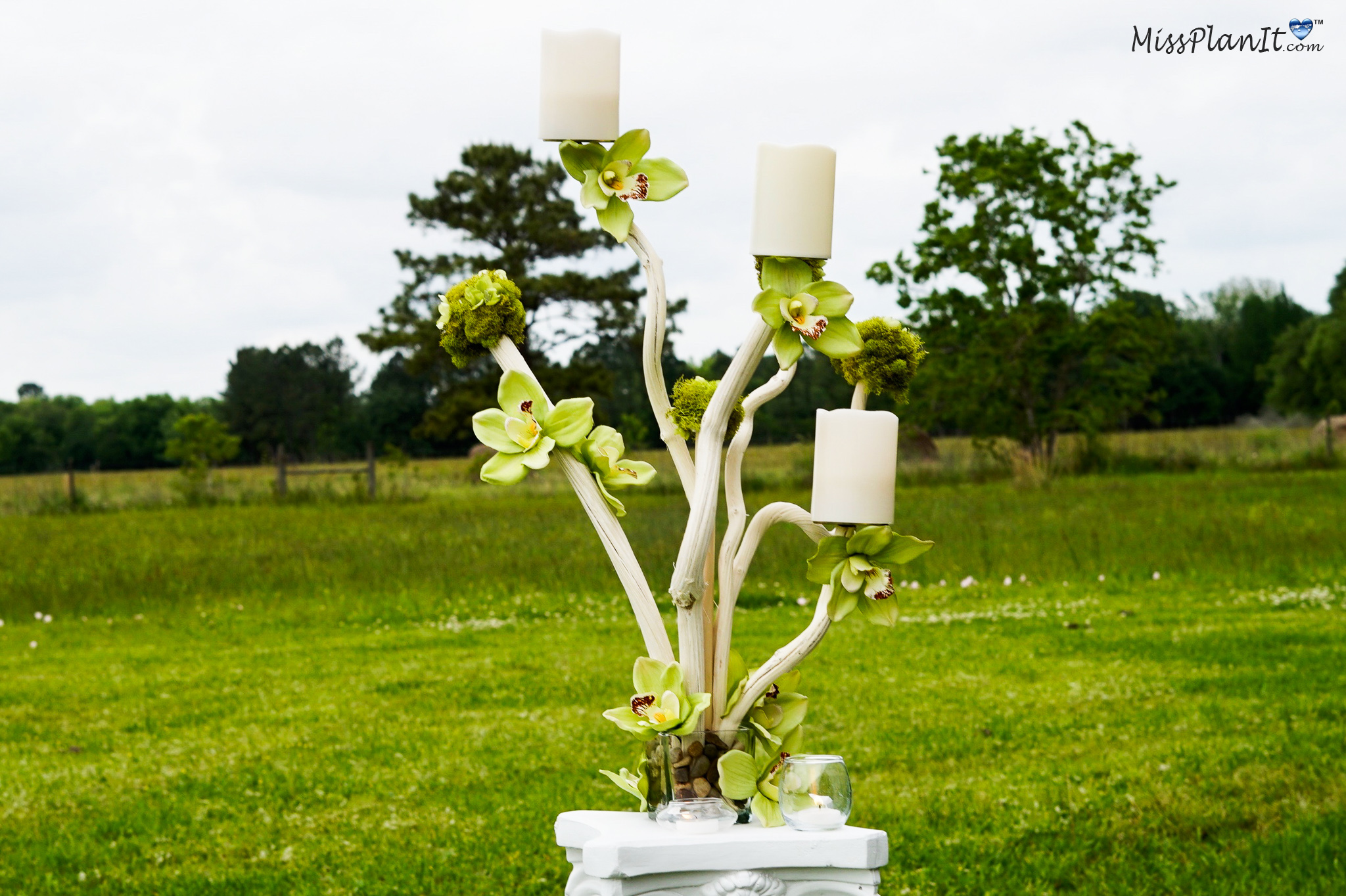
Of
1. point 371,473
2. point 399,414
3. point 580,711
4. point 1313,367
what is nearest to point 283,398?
point 399,414

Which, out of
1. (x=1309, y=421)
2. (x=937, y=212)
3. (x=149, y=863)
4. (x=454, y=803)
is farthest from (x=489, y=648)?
(x=1309, y=421)

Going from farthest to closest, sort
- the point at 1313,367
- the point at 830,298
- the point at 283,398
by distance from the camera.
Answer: the point at 283,398, the point at 1313,367, the point at 830,298

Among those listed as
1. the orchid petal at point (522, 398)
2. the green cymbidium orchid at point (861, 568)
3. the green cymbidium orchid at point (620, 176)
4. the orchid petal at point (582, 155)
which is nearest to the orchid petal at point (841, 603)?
the green cymbidium orchid at point (861, 568)

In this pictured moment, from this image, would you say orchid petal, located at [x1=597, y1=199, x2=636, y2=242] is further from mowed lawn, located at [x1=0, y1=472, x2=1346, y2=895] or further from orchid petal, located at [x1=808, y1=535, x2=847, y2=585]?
mowed lawn, located at [x1=0, y1=472, x2=1346, y2=895]

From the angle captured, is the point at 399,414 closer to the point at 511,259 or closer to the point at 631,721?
the point at 511,259

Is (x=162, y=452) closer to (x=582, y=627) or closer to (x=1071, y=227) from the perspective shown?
(x=1071, y=227)

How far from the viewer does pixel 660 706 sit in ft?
5.82

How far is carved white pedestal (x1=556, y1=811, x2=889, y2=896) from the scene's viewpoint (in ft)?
5.29

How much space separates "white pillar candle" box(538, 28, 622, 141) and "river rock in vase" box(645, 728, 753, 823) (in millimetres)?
960

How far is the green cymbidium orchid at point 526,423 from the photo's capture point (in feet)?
6.00

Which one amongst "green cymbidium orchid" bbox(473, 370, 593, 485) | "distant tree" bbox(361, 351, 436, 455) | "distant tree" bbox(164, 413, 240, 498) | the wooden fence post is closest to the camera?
"green cymbidium orchid" bbox(473, 370, 593, 485)

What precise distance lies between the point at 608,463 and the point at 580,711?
3946mm

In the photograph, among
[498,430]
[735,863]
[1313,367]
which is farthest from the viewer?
[1313,367]

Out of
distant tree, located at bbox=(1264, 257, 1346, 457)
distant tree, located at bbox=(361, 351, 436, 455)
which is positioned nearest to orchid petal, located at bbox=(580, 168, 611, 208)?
distant tree, located at bbox=(1264, 257, 1346, 457)
